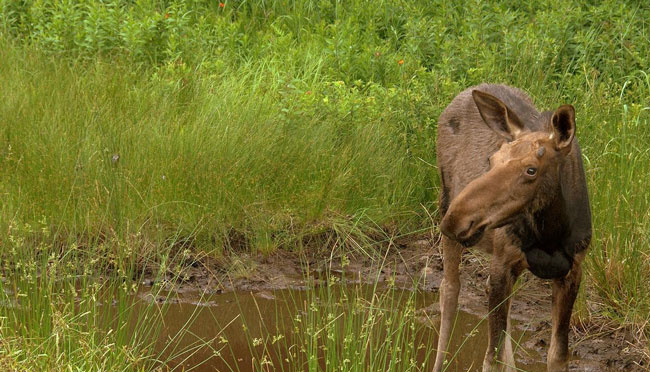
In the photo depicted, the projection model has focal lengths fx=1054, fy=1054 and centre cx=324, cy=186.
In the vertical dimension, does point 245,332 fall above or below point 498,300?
below

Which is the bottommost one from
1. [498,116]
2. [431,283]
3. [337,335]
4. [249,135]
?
[431,283]

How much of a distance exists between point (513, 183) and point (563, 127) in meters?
0.39

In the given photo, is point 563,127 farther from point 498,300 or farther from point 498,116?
point 498,300

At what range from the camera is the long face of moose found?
15.4 ft

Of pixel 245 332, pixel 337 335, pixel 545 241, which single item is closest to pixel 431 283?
pixel 245 332

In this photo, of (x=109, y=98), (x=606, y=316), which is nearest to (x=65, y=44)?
(x=109, y=98)

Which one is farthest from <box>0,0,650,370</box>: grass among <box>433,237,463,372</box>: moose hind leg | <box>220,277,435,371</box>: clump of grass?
<box>433,237,463,372</box>: moose hind leg

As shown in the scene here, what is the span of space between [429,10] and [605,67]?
2518 millimetres

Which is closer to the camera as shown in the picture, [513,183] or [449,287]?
[513,183]

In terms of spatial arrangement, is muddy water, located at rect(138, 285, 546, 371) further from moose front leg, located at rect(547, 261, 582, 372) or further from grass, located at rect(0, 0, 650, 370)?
moose front leg, located at rect(547, 261, 582, 372)

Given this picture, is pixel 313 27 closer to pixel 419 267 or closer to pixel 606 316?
pixel 419 267

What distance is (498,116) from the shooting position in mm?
5316

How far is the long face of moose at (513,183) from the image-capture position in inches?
185

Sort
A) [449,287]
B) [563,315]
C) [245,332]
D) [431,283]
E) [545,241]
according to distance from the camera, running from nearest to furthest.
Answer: [545,241]
[563,315]
[449,287]
[245,332]
[431,283]
